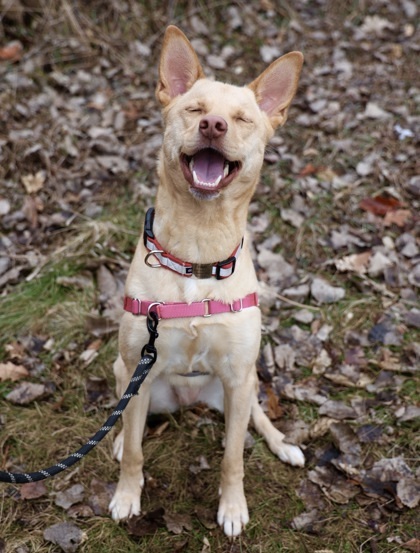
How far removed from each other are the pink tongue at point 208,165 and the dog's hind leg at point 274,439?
1.50m

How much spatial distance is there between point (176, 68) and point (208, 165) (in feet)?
2.11

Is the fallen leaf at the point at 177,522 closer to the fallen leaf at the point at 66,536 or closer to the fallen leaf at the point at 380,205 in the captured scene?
the fallen leaf at the point at 66,536

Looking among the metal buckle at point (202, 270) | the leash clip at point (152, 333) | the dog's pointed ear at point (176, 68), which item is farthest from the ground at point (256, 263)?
the dog's pointed ear at point (176, 68)

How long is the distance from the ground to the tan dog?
46cm

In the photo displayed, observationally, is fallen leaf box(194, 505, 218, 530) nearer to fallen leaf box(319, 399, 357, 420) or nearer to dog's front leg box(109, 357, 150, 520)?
dog's front leg box(109, 357, 150, 520)

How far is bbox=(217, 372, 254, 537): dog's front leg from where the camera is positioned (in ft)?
9.65

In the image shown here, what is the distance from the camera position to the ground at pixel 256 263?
3.09 meters

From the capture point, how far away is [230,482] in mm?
3041

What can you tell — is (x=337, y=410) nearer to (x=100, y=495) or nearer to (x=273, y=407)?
(x=273, y=407)

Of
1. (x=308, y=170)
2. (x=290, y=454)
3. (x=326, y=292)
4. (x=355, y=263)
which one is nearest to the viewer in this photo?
(x=290, y=454)

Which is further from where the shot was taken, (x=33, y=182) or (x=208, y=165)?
(x=33, y=182)

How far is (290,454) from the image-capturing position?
335 centimetres

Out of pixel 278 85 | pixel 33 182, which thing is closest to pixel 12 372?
pixel 33 182

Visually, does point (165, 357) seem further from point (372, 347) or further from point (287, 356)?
point (372, 347)
